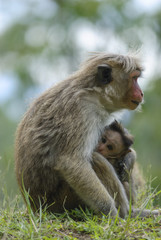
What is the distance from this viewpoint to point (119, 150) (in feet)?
25.9

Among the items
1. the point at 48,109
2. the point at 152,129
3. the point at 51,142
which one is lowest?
the point at 152,129

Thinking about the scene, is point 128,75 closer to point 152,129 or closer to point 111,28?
point 152,129

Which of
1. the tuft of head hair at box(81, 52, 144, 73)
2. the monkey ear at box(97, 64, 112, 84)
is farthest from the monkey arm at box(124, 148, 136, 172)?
the tuft of head hair at box(81, 52, 144, 73)

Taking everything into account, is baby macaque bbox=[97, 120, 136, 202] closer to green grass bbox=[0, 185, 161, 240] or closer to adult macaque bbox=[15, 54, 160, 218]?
adult macaque bbox=[15, 54, 160, 218]

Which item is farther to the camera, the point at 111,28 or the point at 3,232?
the point at 111,28

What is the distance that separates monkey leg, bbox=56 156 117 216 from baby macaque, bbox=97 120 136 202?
1084 millimetres

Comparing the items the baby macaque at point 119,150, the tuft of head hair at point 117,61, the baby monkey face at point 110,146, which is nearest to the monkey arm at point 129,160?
the baby macaque at point 119,150

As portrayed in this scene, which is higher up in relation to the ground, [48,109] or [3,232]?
[48,109]

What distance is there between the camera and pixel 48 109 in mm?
7312

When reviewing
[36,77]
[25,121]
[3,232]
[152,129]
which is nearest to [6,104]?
[36,77]

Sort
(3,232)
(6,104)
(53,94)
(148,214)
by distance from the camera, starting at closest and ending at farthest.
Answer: (3,232) → (148,214) → (53,94) → (6,104)

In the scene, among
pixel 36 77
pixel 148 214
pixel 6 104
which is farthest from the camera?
pixel 6 104

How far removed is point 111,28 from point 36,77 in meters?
6.61

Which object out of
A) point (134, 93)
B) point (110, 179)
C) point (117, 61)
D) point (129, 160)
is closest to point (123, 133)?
point (129, 160)
